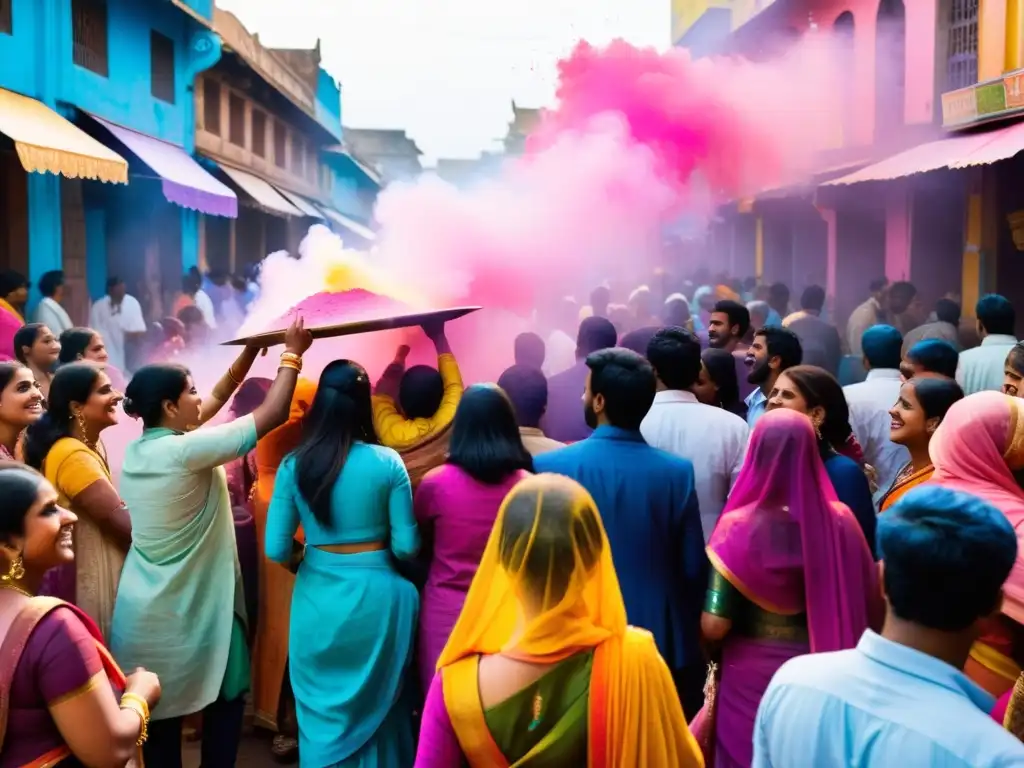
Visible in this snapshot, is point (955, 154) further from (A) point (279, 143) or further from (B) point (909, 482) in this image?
(A) point (279, 143)

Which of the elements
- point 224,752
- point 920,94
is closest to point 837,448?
point 224,752

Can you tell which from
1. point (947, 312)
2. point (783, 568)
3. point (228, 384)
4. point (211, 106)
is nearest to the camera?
point (783, 568)

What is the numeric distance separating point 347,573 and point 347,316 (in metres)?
1.15

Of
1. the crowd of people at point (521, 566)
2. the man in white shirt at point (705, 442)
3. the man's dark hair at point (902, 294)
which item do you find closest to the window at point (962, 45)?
the man's dark hair at point (902, 294)

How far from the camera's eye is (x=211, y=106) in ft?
61.8

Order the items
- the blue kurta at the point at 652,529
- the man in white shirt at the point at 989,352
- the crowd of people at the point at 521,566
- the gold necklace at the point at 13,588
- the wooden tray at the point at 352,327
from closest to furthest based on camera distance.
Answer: the crowd of people at the point at 521,566 < the gold necklace at the point at 13,588 < the blue kurta at the point at 652,529 < the wooden tray at the point at 352,327 < the man in white shirt at the point at 989,352

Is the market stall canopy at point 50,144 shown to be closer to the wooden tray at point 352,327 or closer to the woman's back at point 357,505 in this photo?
the wooden tray at point 352,327

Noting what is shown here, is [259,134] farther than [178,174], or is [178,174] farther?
[259,134]

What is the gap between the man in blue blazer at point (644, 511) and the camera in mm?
3463

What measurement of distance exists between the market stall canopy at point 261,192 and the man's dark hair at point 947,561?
17.6 m

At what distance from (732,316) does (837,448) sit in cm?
232

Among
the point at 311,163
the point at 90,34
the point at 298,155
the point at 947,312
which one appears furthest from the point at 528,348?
the point at 311,163

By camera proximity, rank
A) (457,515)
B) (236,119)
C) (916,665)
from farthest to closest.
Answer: (236,119), (457,515), (916,665)

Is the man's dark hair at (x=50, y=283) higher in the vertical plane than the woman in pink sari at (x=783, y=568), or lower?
higher
